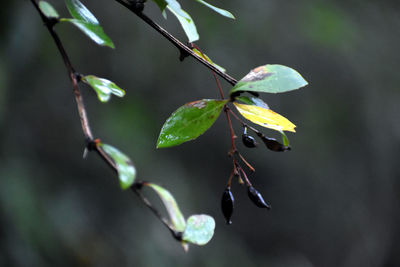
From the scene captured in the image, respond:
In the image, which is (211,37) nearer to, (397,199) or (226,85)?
(226,85)

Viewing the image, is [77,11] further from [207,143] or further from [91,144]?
[207,143]

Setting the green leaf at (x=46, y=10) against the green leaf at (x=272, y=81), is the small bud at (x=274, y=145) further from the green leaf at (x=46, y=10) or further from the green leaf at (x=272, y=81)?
the green leaf at (x=46, y=10)

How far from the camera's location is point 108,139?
1950 mm

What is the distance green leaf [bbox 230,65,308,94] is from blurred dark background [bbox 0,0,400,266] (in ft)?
4.86

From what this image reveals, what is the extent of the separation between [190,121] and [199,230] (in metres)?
0.10

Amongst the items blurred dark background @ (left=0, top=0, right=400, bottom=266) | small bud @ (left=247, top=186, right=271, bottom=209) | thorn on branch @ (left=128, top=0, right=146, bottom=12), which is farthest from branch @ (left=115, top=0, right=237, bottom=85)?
blurred dark background @ (left=0, top=0, right=400, bottom=266)

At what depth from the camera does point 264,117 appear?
0.35 meters

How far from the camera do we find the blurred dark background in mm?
1745

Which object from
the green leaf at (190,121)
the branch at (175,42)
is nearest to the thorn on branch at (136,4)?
the branch at (175,42)

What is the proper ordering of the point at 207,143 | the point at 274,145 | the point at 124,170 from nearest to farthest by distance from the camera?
the point at 124,170
the point at 274,145
the point at 207,143

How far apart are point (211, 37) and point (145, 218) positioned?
3.59 feet

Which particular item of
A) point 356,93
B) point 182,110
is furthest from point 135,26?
point 182,110

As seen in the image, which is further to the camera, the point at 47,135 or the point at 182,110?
the point at 47,135

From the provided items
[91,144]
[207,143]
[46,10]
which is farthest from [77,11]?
[207,143]
